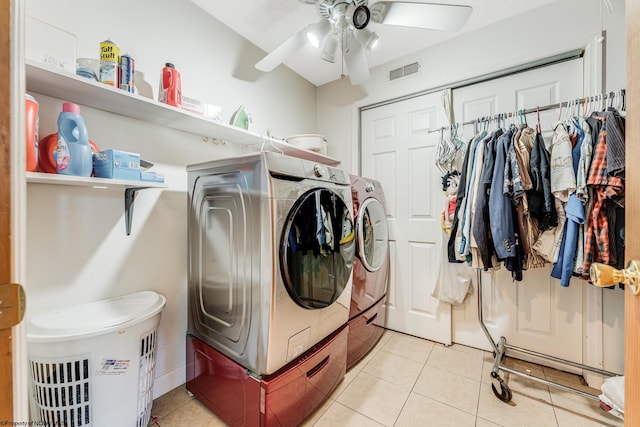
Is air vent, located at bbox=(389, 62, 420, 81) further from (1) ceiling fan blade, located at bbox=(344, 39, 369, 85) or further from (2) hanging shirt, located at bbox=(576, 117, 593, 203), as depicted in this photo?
(2) hanging shirt, located at bbox=(576, 117, 593, 203)

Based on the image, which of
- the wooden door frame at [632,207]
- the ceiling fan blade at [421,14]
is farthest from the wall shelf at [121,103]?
the wooden door frame at [632,207]

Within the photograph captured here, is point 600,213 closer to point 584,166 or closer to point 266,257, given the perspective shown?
point 584,166

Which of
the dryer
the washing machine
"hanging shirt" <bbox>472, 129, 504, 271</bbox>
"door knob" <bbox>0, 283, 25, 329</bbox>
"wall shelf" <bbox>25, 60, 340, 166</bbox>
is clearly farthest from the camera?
the washing machine

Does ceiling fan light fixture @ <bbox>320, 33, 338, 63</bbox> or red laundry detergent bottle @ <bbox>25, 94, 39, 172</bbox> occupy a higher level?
ceiling fan light fixture @ <bbox>320, 33, 338, 63</bbox>

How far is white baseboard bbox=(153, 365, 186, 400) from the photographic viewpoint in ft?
4.96

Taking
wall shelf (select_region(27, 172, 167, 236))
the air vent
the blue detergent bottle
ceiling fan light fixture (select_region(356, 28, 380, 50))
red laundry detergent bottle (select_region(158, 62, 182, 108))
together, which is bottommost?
wall shelf (select_region(27, 172, 167, 236))

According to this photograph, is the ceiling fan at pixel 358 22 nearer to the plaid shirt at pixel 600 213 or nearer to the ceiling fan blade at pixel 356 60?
the ceiling fan blade at pixel 356 60

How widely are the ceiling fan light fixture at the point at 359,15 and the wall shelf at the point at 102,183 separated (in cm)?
139

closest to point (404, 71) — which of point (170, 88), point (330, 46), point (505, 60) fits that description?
point (505, 60)

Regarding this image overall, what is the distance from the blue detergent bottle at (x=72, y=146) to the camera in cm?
101

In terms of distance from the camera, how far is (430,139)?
7.29 feet

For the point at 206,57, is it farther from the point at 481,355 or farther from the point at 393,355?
the point at 481,355

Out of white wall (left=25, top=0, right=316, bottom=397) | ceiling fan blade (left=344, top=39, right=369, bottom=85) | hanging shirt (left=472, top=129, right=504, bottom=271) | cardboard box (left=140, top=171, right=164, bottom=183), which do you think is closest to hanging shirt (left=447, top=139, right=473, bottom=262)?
hanging shirt (left=472, top=129, right=504, bottom=271)

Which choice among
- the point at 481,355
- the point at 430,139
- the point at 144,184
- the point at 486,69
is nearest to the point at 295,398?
the point at 144,184
